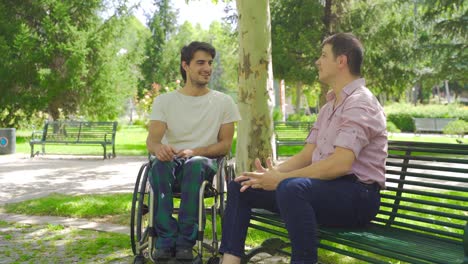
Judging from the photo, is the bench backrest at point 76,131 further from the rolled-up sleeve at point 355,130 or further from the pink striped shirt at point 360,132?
the rolled-up sleeve at point 355,130

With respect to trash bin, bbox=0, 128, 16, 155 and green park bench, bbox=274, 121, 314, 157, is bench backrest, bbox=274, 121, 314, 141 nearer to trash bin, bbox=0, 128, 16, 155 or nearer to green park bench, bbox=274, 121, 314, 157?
green park bench, bbox=274, 121, 314, 157

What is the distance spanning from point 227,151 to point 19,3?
77.1ft

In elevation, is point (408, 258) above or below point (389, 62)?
below

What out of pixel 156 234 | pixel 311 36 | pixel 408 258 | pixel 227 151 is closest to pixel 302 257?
pixel 408 258

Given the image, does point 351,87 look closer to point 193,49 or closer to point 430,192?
point 430,192

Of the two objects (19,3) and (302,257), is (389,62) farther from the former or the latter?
(302,257)

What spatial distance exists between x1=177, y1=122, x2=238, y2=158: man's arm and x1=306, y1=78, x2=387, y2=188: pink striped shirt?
3.41ft

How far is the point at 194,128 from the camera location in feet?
15.1

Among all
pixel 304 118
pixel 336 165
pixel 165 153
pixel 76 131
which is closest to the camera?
pixel 336 165

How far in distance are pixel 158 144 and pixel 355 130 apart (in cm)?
170

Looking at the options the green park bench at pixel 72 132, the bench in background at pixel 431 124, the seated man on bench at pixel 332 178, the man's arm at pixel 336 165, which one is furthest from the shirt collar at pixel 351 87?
the bench in background at pixel 431 124

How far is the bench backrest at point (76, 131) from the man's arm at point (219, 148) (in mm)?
11151

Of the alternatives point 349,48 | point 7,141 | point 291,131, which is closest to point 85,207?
point 349,48

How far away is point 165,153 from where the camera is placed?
4191 mm
